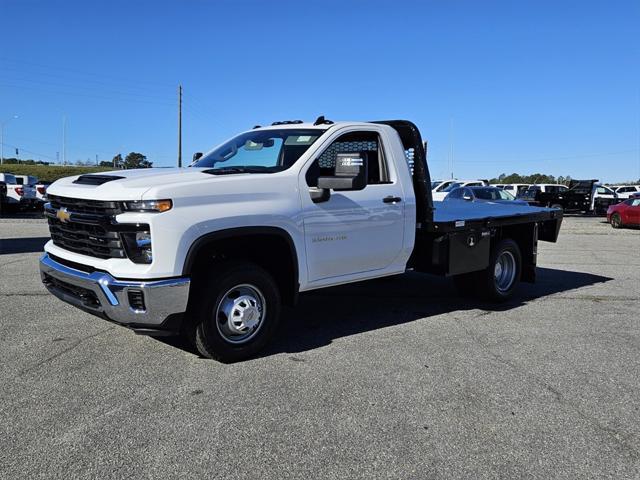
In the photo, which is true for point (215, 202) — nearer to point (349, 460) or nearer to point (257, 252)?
point (257, 252)

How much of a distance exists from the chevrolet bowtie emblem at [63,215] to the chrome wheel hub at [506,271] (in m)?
5.37

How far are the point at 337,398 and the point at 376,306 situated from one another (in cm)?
311

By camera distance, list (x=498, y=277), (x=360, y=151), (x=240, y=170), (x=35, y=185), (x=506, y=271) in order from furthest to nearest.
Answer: (x=35, y=185) < (x=506, y=271) < (x=498, y=277) < (x=360, y=151) < (x=240, y=170)

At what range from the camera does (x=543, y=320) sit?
657 centimetres

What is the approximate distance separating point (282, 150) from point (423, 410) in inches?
111


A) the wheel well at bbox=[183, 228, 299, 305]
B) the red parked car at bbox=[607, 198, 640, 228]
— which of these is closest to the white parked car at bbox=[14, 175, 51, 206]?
the wheel well at bbox=[183, 228, 299, 305]

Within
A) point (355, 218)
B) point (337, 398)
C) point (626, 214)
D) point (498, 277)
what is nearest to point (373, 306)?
point (498, 277)

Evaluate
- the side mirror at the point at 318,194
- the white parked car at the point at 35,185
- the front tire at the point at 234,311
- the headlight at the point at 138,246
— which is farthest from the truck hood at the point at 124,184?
the white parked car at the point at 35,185

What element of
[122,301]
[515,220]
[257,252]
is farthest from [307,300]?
[122,301]

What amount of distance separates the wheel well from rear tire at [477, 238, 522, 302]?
3174 mm

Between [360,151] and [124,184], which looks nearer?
[124,184]

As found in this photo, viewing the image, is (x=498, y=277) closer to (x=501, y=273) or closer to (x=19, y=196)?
(x=501, y=273)

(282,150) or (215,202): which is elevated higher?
(282,150)

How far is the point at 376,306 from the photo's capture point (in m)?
7.13
